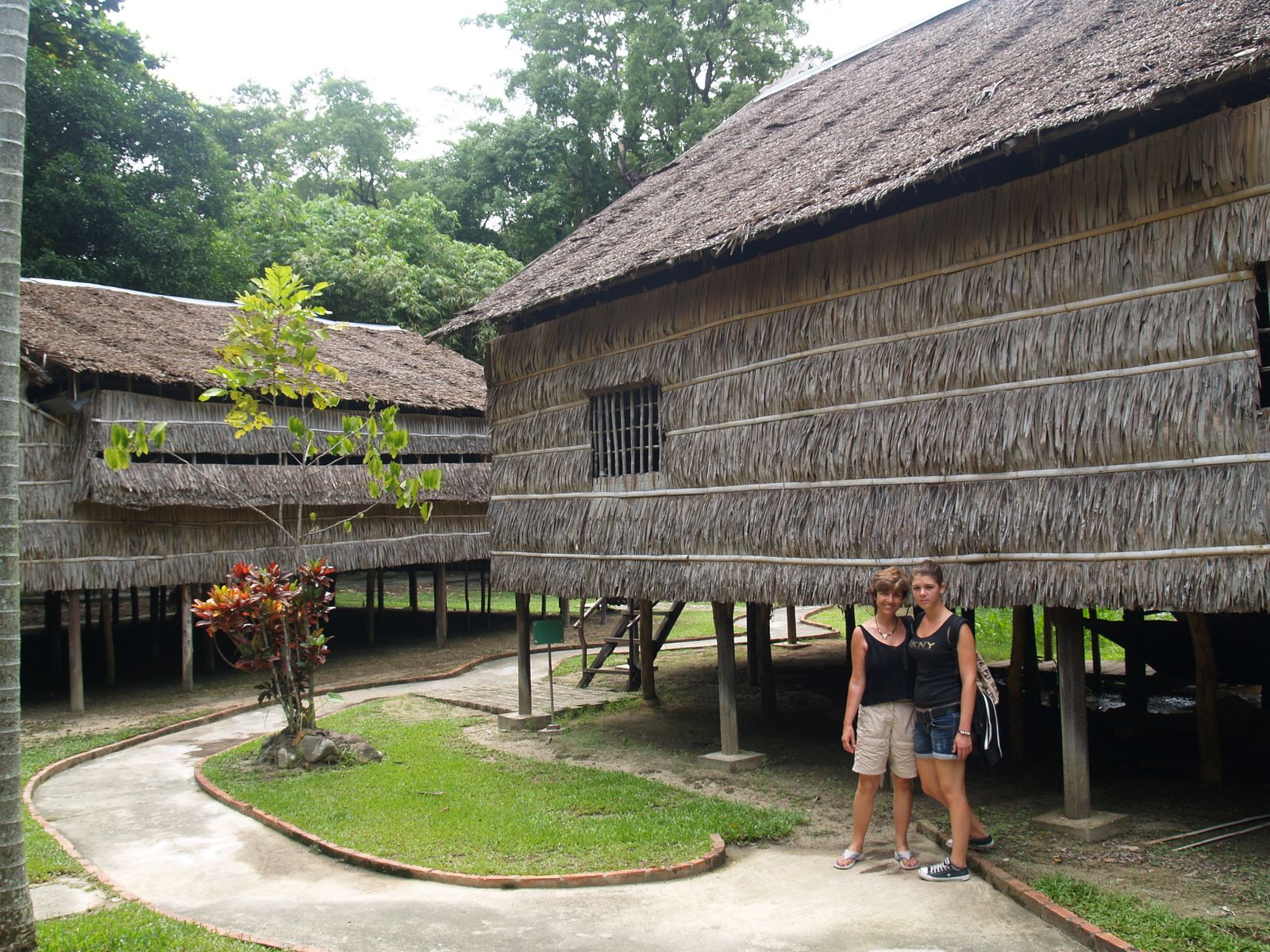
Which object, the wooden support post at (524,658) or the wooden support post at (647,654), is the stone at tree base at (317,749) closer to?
the wooden support post at (524,658)

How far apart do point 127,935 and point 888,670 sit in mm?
4597

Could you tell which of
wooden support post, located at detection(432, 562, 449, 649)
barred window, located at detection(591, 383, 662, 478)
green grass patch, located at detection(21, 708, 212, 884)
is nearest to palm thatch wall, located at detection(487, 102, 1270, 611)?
barred window, located at detection(591, 383, 662, 478)

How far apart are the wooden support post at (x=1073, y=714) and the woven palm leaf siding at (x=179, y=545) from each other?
44.5 feet

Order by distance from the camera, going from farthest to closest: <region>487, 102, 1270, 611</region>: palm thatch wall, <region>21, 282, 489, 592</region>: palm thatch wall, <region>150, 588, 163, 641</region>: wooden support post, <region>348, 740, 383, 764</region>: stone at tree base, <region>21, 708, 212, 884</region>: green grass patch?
<region>150, 588, 163, 641</region>: wooden support post < <region>21, 282, 489, 592</region>: palm thatch wall < <region>348, 740, 383, 764</region>: stone at tree base < <region>21, 708, 212, 884</region>: green grass patch < <region>487, 102, 1270, 611</region>: palm thatch wall

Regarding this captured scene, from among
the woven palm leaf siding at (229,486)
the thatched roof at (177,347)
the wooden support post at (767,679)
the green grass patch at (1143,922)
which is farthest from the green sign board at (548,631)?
the green grass patch at (1143,922)

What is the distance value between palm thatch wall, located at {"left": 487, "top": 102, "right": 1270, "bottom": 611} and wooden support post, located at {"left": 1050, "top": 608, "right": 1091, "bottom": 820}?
0.44 metres

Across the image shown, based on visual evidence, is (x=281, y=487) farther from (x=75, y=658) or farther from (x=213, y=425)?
(x=213, y=425)

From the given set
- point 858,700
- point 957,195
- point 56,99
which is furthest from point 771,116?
point 56,99

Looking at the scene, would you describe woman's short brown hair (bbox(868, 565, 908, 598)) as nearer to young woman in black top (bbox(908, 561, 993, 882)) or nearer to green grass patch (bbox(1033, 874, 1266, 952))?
young woman in black top (bbox(908, 561, 993, 882))

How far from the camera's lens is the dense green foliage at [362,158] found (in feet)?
79.5

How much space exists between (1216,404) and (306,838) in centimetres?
696

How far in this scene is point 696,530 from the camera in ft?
33.6

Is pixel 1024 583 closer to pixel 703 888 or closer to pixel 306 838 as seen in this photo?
pixel 703 888

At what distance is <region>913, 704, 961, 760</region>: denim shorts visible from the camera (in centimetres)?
637
